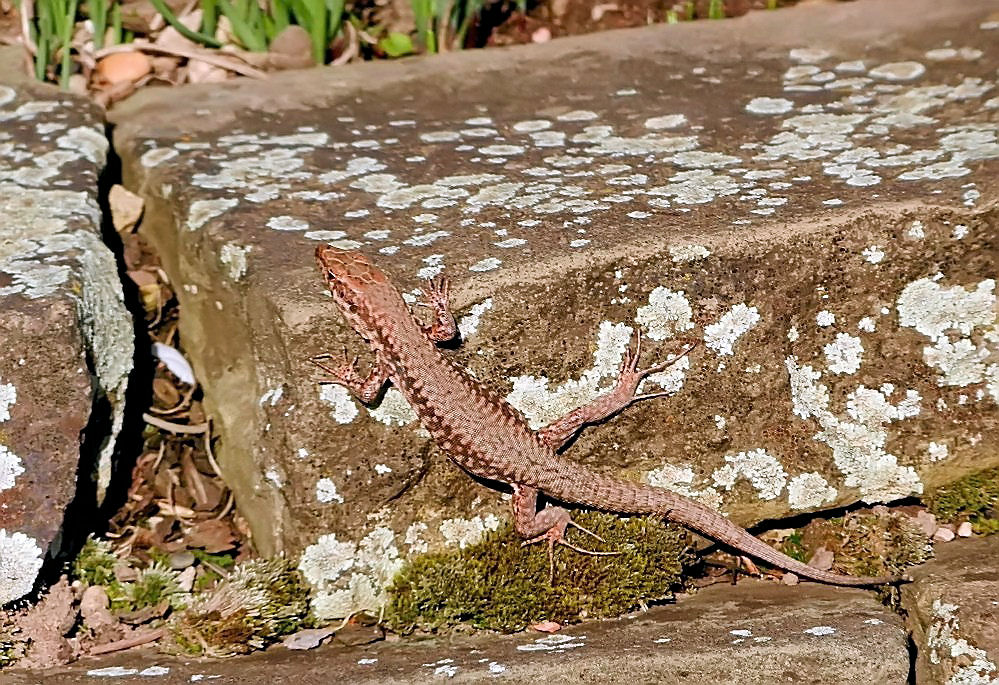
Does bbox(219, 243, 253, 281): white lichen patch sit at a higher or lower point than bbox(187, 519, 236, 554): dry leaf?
higher

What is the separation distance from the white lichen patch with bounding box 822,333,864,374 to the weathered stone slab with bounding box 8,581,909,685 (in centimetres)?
82

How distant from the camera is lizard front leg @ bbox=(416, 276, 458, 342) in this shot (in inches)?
155

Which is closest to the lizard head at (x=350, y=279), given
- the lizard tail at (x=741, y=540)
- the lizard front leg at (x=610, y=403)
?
the lizard front leg at (x=610, y=403)

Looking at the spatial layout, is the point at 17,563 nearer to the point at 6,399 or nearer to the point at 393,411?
the point at 6,399

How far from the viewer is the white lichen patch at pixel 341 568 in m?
4.02

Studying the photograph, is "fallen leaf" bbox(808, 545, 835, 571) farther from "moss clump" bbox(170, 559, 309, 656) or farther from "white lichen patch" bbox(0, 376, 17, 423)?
"white lichen patch" bbox(0, 376, 17, 423)

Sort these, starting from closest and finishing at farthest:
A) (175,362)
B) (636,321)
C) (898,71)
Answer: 1. (636,321)
2. (175,362)
3. (898,71)

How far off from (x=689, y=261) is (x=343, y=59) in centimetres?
280

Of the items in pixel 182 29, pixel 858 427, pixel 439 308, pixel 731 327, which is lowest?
pixel 858 427

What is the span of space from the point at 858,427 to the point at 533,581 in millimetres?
1295

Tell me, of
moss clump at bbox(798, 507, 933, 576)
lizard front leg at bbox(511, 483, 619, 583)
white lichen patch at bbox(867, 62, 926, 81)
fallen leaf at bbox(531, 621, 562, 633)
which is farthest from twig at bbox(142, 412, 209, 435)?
white lichen patch at bbox(867, 62, 926, 81)

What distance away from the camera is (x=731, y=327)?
13.3 feet

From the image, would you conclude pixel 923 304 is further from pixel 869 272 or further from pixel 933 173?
pixel 933 173

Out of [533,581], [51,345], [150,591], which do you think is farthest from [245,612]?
[51,345]
